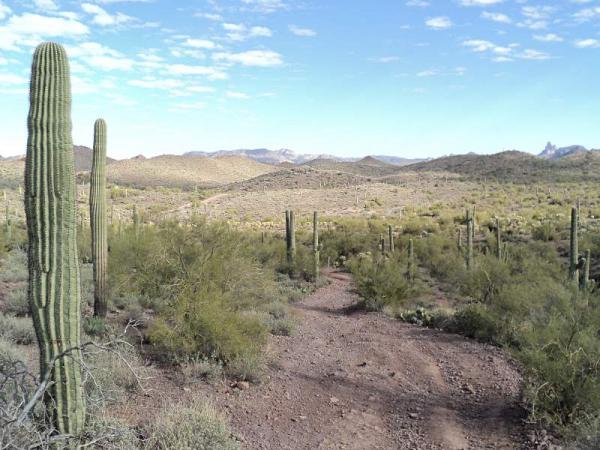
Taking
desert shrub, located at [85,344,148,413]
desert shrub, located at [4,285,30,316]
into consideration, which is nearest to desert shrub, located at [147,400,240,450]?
desert shrub, located at [85,344,148,413]

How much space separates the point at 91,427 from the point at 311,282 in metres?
16.7

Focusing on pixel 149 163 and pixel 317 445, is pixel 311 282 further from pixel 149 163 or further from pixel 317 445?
pixel 149 163

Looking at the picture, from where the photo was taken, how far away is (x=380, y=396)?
31.1ft

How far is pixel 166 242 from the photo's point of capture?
12.9 m

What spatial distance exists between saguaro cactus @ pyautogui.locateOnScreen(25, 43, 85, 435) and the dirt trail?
8.41 ft

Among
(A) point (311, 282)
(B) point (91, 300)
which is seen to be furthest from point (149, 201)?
(B) point (91, 300)

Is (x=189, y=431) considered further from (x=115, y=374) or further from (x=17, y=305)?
(x=17, y=305)

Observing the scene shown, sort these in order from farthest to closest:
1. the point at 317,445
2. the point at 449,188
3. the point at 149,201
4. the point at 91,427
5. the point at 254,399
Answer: the point at 449,188 < the point at 149,201 < the point at 254,399 < the point at 317,445 < the point at 91,427

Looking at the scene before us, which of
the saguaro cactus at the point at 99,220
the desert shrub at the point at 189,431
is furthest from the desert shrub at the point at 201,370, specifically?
the saguaro cactus at the point at 99,220

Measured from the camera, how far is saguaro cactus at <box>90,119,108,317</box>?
12531 millimetres

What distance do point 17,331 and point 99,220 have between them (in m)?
3.49

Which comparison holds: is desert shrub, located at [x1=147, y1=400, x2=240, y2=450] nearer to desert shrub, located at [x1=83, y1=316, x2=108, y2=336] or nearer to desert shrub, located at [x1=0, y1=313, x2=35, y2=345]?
desert shrub, located at [x1=0, y1=313, x2=35, y2=345]

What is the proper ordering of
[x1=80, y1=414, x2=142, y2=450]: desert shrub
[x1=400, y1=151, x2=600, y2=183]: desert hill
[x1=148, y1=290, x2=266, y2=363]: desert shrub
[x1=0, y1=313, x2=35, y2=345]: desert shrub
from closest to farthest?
[x1=80, y1=414, x2=142, y2=450]: desert shrub
[x1=148, y1=290, x2=266, y2=363]: desert shrub
[x1=0, y1=313, x2=35, y2=345]: desert shrub
[x1=400, y1=151, x2=600, y2=183]: desert hill

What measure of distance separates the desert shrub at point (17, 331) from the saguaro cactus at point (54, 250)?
15.9 feet
